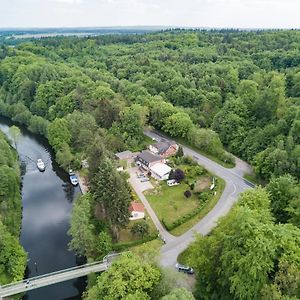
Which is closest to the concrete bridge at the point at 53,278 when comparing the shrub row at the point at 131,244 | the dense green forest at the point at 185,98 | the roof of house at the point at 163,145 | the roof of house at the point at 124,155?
the shrub row at the point at 131,244

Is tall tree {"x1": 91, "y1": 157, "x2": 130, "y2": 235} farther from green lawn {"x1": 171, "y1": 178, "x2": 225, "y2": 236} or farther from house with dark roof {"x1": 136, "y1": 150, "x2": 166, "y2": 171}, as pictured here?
house with dark roof {"x1": 136, "y1": 150, "x2": 166, "y2": 171}

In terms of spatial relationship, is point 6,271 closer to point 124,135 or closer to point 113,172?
point 113,172

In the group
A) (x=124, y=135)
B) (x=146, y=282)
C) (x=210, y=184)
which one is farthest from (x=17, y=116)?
(x=146, y=282)

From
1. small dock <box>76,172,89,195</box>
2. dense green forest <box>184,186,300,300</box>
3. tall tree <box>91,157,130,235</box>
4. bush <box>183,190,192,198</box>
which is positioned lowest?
small dock <box>76,172,89,195</box>

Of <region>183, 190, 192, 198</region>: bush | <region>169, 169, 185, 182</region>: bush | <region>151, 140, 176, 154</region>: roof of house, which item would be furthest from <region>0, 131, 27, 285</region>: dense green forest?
<region>151, 140, 176, 154</region>: roof of house

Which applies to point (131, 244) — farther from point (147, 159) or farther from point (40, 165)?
point (40, 165)

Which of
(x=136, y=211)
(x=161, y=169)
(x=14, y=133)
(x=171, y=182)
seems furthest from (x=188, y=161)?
(x=14, y=133)
